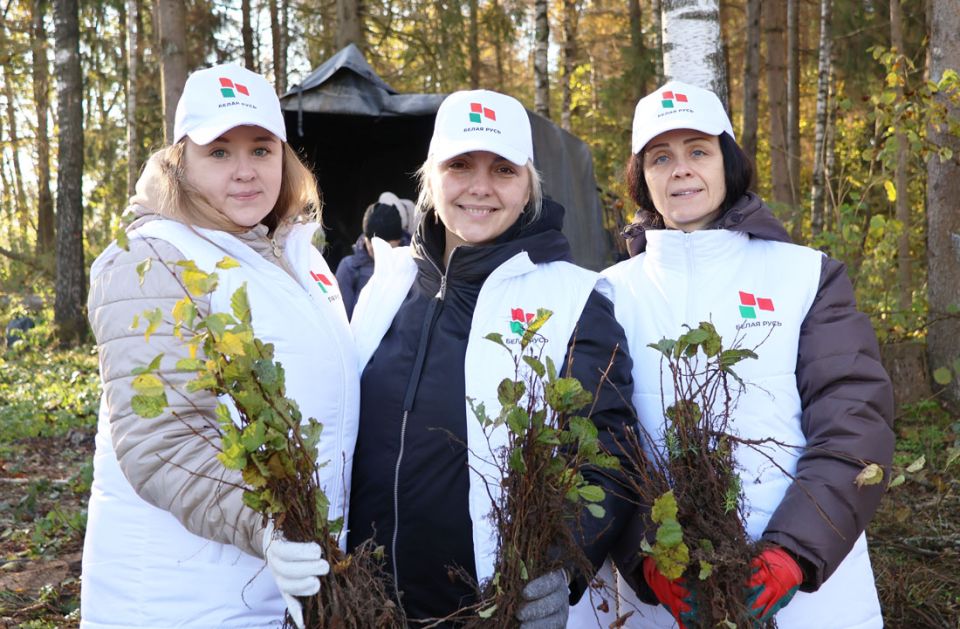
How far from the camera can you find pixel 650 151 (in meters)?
2.43

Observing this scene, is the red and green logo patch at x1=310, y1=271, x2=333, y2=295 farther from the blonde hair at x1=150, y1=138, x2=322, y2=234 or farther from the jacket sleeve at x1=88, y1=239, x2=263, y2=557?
the jacket sleeve at x1=88, y1=239, x2=263, y2=557

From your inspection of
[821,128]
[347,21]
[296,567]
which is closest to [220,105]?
[296,567]

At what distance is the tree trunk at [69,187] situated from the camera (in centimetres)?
1222

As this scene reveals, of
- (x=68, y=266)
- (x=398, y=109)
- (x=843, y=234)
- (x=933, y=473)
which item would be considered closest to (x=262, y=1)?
(x=68, y=266)

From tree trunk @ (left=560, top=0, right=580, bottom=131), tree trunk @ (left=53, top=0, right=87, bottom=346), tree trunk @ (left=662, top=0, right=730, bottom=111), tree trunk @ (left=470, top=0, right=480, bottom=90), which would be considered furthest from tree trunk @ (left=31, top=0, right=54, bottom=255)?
tree trunk @ (left=662, top=0, right=730, bottom=111)

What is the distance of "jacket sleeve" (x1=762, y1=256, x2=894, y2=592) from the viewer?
1.94 metres

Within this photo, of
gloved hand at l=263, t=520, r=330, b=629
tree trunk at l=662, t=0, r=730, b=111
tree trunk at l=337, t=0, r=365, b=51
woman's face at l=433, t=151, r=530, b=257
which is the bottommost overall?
gloved hand at l=263, t=520, r=330, b=629

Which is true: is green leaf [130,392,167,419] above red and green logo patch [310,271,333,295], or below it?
below

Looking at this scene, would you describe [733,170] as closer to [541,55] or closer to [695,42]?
[695,42]

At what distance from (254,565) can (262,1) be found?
14360 mm

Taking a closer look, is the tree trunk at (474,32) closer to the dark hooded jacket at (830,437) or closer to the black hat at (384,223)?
the black hat at (384,223)

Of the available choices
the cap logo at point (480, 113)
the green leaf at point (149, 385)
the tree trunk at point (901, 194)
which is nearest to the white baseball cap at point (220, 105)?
the cap logo at point (480, 113)

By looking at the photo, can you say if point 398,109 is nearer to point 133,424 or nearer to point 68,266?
point 133,424

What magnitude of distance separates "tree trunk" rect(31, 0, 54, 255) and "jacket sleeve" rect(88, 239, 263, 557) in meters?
14.4
